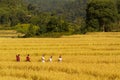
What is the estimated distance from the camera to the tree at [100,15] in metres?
83.7

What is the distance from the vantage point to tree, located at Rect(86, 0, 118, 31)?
8369cm

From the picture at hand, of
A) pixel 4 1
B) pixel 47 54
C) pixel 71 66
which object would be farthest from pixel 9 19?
pixel 71 66

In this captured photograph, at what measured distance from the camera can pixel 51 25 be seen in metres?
78.2

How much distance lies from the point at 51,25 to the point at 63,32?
398 cm

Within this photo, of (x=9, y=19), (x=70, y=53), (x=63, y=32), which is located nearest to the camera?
(x=70, y=53)

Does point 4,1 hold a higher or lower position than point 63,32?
higher

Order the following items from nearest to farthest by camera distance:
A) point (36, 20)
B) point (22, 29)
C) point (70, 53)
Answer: point (70, 53) < point (22, 29) < point (36, 20)

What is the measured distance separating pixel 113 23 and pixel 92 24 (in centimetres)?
657

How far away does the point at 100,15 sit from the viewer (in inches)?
3290

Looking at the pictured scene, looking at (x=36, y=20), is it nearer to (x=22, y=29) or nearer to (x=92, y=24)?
(x=22, y=29)

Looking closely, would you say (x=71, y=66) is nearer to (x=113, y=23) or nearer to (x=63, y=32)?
(x=63, y=32)

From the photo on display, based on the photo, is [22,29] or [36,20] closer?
[22,29]

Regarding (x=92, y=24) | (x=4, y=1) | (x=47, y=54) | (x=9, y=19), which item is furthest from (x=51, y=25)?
(x=4, y=1)

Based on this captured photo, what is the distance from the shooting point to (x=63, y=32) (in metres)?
76.0
